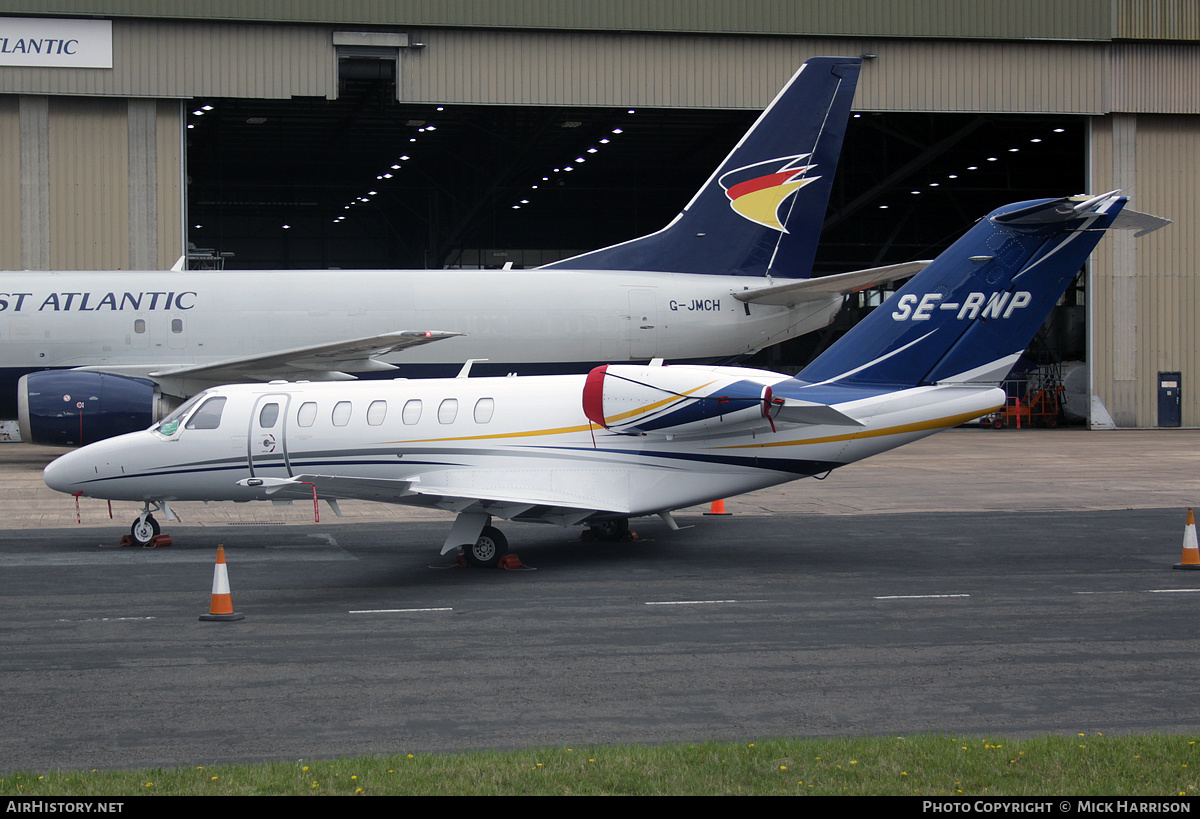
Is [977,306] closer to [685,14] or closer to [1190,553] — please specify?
[1190,553]

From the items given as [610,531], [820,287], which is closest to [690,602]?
[610,531]

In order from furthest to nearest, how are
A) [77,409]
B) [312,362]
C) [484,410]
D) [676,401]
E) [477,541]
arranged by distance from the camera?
[312,362] < [77,409] < [484,410] < [477,541] < [676,401]

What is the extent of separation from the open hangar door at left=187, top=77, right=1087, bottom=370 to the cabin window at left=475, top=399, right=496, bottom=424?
72.5 feet

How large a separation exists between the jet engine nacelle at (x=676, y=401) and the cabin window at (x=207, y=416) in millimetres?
5158

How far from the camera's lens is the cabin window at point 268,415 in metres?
14.9

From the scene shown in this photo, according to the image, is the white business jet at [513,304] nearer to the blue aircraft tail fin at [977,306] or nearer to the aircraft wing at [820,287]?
the aircraft wing at [820,287]

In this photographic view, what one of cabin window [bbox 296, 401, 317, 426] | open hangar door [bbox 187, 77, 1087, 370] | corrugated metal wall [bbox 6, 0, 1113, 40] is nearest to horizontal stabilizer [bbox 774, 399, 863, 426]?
cabin window [bbox 296, 401, 317, 426]

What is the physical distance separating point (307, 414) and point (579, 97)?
21848mm

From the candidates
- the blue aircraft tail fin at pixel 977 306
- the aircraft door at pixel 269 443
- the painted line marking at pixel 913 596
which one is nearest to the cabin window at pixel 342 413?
the aircraft door at pixel 269 443

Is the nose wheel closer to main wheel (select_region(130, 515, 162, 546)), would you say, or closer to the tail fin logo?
main wheel (select_region(130, 515, 162, 546))

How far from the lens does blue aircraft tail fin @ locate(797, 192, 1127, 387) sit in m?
13.3

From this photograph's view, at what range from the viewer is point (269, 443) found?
1486cm

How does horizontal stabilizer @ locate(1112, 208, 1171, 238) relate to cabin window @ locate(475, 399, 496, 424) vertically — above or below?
above
